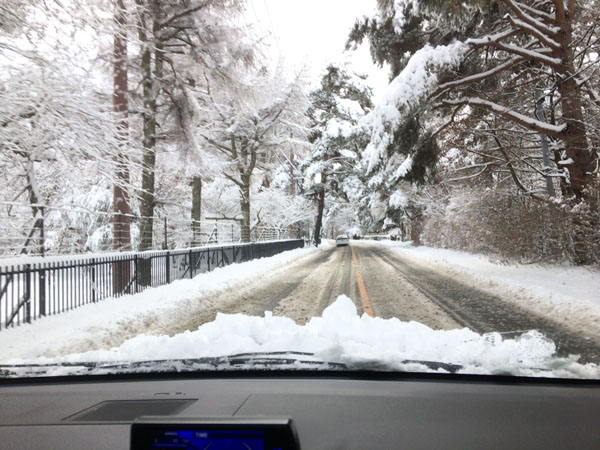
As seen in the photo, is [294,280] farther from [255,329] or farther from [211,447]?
[211,447]

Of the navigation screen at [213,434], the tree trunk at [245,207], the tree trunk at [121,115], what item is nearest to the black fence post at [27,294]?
the tree trunk at [121,115]

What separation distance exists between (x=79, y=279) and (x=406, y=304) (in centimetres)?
625

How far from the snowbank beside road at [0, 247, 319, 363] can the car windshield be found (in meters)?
0.05

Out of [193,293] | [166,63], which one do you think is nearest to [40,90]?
[193,293]

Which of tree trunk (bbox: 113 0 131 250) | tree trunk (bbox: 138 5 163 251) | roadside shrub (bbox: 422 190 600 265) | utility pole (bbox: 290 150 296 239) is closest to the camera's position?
tree trunk (bbox: 113 0 131 250)

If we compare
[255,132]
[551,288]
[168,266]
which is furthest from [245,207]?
[551,288]

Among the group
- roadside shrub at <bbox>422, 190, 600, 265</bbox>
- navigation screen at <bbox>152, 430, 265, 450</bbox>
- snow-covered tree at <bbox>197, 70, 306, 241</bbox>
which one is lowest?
navigation screen at <bbox>152, 430, 265, 450</bbox>

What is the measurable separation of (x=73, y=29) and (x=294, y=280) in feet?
25.1

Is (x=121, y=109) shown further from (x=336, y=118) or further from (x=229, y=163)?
(x=336, y=118)

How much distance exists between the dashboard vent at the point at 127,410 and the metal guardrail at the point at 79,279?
4762 millimetres

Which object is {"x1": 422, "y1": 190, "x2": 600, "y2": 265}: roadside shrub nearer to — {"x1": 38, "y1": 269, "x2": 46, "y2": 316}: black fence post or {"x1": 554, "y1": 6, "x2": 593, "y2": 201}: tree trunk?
{"x1": 554, "y1": 6, "x2": 593, "y2": 201}: tree trunk

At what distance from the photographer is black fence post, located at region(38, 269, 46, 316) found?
6516mm

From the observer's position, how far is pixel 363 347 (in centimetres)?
317

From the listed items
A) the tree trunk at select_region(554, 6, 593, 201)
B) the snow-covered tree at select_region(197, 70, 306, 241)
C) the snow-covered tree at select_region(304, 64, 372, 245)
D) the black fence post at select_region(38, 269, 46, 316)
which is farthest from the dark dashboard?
the snow-covered tree at select_region(304, 64, 372, 245)
